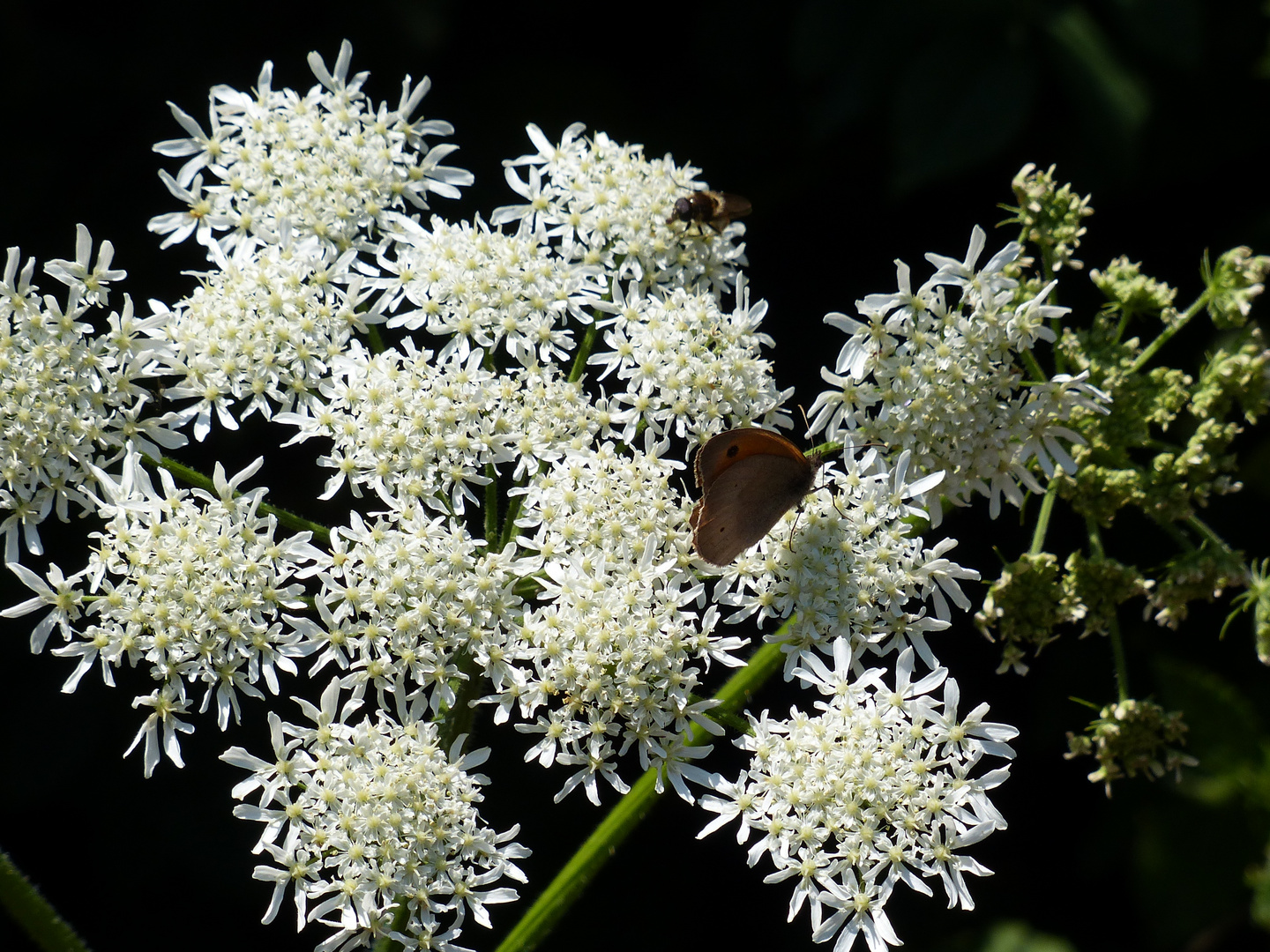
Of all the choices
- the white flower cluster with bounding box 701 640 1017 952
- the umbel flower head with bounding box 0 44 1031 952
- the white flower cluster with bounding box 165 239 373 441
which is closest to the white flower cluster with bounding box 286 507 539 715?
the umbel flower head with bounding box 0 44 1031 952

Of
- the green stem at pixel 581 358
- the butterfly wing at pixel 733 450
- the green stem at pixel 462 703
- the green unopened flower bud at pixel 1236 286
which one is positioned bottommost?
the green unopened flower bud at pixel 1236 286

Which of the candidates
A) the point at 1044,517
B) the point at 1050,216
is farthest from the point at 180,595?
the point at 1050,216

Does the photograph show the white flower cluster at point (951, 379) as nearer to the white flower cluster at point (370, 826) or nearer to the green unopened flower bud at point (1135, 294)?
the green unopened flower bud at point (1135, 294)

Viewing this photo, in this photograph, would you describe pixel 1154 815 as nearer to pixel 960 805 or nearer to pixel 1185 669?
pixel 1185 669

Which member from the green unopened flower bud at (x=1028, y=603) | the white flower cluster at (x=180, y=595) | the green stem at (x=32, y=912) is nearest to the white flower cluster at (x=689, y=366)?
the green unopened flower bud at (x=1028, y=603)

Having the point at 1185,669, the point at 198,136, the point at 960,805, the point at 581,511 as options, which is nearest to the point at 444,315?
the point at 581,511

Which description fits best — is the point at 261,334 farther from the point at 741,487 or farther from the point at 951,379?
the point at 951,379
